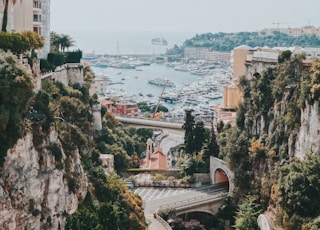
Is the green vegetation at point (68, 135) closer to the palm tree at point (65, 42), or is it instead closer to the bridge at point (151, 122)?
the palm tree at point (65, 42)

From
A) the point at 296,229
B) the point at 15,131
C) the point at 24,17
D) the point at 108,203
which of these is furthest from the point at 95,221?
the point at 24,17

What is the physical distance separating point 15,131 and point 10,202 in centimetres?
361

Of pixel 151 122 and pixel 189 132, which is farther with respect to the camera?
pixel 151 122

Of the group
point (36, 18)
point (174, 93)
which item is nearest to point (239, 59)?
point (36, 18)

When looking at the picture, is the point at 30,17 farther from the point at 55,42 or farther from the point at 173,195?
the point at 173,195

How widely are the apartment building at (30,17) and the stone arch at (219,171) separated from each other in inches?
677

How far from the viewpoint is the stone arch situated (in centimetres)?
5175

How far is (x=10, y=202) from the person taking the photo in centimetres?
3012

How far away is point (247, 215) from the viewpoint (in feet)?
148

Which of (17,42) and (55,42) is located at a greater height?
(55,42)

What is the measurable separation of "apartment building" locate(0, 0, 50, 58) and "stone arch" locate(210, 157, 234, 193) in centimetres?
1720

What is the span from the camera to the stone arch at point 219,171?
2038 inches

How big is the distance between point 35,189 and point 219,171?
80.6 feet

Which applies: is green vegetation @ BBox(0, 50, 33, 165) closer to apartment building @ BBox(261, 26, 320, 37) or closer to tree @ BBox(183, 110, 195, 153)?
tree @ BBox(183, 110, 195, 153)
